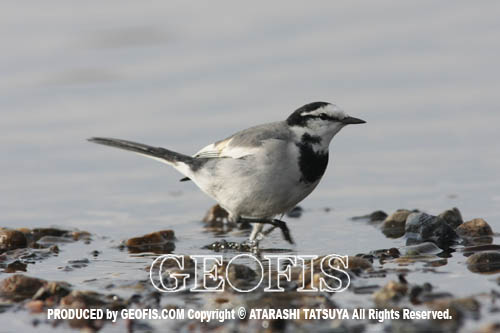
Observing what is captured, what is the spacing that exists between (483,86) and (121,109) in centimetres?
664

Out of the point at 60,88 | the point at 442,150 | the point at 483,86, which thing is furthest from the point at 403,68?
the point at 60,88

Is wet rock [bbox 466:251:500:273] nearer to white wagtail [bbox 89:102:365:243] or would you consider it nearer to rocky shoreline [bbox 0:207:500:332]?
rocky shoreline [bbox 0:207:500:332]

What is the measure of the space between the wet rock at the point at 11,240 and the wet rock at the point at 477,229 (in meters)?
5.27

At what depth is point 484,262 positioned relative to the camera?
9.34 metres

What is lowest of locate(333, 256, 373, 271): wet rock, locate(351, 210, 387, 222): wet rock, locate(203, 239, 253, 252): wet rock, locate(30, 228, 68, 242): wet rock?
locate(333, 256, 373, 271): wet rock

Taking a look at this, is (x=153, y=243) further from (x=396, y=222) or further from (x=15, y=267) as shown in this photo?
(x=396, y=222)

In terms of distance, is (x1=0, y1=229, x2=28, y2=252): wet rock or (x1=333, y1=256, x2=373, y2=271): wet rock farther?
(x1=0, y1=229, x2=28, y2=252): wet rock

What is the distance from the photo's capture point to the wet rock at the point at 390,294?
8.03 meters

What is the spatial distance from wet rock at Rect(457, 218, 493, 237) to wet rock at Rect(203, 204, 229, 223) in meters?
3.47

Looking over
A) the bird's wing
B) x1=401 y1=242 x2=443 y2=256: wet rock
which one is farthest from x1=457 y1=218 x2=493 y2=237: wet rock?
the bird's wing

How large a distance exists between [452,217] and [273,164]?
8.15ft

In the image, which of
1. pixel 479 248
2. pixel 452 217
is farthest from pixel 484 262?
pixel 452 217

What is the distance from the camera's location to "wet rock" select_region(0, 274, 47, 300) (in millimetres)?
9031

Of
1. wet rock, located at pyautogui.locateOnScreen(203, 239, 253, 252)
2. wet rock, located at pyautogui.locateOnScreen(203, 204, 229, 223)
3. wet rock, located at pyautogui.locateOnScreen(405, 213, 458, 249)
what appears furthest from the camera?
wet rock, located at pyautogui.locateOnScreen(203, 204, 229, 223)
